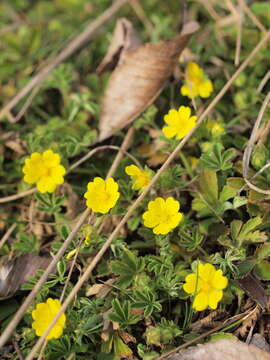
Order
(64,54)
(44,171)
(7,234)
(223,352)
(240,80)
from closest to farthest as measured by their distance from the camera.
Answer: (223,352)
(44,171)
(7,234)
(240,80)
(64,54)

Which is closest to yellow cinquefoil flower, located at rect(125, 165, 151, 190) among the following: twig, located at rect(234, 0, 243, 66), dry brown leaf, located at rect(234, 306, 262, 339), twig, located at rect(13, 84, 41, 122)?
dry brown leaf, located at rect(234, 306, 262, 339)

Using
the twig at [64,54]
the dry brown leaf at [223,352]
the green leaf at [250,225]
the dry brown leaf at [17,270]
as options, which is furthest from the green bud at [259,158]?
the twig at [64,54]

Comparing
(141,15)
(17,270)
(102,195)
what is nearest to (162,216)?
(102,195)

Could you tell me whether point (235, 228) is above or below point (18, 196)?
below

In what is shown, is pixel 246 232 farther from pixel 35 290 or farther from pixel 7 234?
pixel 7 234

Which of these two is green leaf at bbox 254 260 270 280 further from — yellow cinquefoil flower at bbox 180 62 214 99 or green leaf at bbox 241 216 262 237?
yellow cinquefoil flower at bbox 180 62 214 99

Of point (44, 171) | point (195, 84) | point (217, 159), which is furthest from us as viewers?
point (195, 84)

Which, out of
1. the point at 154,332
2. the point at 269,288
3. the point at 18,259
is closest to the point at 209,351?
the point at 154,332

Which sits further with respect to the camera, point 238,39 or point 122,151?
point 238,39
